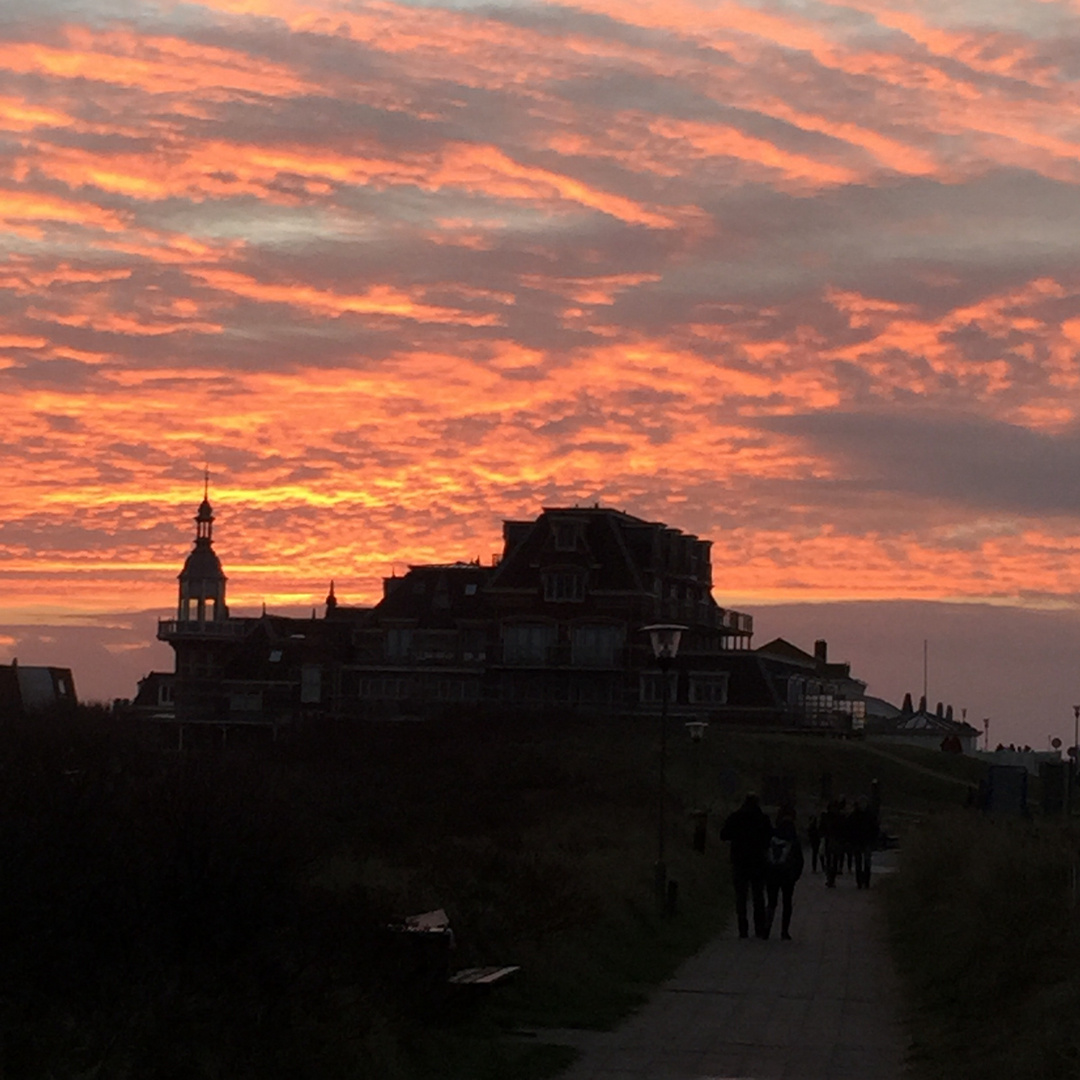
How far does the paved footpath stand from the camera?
52.1 ft

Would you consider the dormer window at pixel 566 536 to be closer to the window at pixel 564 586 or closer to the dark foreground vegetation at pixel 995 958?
the window at pixel 564 586

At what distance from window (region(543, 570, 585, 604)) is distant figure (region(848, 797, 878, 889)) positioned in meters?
57.4

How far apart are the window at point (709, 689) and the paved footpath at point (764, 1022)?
2755 inches

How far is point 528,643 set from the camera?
3816 inches

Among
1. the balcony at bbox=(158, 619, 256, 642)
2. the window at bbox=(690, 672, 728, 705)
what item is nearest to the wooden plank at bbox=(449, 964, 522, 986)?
the window at bbox=(690, 672, 728, 705)

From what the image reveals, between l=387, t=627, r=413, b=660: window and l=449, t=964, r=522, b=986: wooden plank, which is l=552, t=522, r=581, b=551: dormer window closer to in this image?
l=387, t=627, r=413, b=660: window

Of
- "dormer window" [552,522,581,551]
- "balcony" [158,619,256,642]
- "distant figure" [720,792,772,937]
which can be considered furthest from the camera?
"balcony" [158,619,256,642]

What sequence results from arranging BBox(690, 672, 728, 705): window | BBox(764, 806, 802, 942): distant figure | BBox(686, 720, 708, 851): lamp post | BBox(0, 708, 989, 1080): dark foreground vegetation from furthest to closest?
BBox(690, 672, 728, 705): window → BBox(686, 720, 708, 851): lamp post → BBox(764, 806, 802, 942): distant figure → BBox(0, 708, 989, 1080): dark foreground vegetation

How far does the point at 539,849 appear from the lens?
1249 inches

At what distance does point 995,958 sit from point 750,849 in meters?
7.23

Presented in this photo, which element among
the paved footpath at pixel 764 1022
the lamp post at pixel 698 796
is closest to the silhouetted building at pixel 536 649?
the lamp post at pixel 698 796

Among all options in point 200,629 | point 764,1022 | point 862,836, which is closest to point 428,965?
point 764,1022

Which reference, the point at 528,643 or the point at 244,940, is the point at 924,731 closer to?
the point at 528,643

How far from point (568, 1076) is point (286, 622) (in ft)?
332
